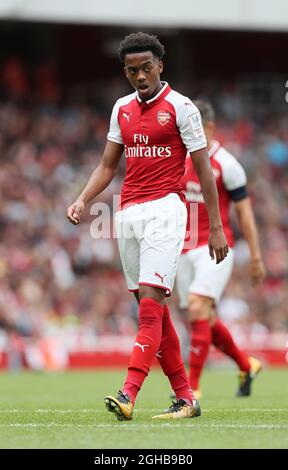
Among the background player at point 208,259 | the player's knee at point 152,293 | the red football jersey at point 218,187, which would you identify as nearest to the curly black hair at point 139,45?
the player's knee at point 152,293

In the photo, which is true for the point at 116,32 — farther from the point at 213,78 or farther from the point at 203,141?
the point at 203,141

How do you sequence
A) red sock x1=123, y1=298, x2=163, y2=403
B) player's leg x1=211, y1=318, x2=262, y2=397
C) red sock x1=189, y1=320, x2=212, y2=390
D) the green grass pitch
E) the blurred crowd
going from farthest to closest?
the blurred crowd
player's leg x1=211, y1=318, x2=262, y2=397
red sock x1=189, y1=320, x2=212, y2=390
red sock x1=123, y1=298, x2=163, y2=403
the green grass pitch

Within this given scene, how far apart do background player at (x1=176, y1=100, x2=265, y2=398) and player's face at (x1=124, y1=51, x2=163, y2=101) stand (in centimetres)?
298

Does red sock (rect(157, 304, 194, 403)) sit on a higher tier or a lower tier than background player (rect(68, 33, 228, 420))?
lower

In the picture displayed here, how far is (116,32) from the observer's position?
27.3 m

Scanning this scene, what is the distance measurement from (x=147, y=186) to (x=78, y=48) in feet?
70.4

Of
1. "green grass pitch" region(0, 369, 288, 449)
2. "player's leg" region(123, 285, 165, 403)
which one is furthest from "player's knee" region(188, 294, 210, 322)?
"player's leg" region(123, 285, 165, 403)

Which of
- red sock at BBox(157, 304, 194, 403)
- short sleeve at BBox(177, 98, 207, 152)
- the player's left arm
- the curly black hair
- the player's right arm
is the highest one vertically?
the curly black hair

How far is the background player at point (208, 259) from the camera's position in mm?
10734

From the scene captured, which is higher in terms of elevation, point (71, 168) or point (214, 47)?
point (214, 47)

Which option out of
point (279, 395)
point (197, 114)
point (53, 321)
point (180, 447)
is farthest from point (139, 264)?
point (53, 321)

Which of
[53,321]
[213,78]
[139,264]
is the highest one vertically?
[213,78]

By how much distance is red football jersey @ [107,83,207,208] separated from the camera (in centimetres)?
771

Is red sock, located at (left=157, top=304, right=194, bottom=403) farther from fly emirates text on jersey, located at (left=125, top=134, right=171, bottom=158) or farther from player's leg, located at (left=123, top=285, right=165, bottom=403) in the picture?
fly emirates text on jersey, located at (left=125, top=134, right=171, bottom=158)
